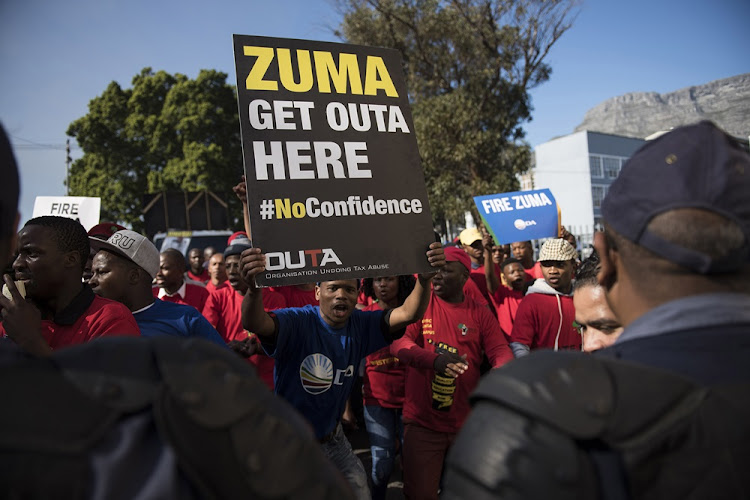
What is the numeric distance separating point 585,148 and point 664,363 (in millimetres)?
Result: 45404

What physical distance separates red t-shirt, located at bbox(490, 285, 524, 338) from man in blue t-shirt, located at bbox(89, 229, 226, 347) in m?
3.36

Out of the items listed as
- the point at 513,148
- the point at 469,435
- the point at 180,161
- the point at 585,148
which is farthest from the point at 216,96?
the point at 469,435

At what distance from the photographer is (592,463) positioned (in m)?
0.95

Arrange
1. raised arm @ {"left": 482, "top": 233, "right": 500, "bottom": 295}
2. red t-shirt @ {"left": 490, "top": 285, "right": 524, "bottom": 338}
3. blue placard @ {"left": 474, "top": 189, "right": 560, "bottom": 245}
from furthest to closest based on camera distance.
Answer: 1. blue placard @ {"left": 474, "top": 189, "right": 560, "bottom": 245}
2. raised arm @ {"left": 482, "top": 233, "right": 500, "bottom": 295}
3. red t-shirt @ {"left": 490, "top": 285, "right": 524, "bottom": 338}

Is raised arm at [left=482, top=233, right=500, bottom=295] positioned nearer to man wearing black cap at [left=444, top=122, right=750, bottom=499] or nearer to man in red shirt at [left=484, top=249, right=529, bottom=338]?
man in red shirt at [left=484, top=249, right=529, bottom=338]

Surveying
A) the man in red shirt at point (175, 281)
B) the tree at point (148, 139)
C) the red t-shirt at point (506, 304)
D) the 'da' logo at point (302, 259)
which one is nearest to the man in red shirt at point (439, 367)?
the 'da' logo at point (302, 259)

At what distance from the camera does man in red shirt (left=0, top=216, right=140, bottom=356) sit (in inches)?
104

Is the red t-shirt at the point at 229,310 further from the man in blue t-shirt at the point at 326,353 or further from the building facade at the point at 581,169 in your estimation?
the building facade at the point at 581,169

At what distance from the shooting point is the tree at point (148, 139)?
28.2 m

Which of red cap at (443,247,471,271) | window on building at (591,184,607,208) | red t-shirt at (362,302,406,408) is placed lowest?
red t-shirt at (362,302,406,408)

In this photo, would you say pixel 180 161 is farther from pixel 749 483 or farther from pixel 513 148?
pixel 749 483

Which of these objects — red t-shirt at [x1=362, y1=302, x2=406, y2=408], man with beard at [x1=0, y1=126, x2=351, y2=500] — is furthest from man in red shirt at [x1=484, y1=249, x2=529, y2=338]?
man with beard at [x1=0, y1=126, x2=351, y2=500]

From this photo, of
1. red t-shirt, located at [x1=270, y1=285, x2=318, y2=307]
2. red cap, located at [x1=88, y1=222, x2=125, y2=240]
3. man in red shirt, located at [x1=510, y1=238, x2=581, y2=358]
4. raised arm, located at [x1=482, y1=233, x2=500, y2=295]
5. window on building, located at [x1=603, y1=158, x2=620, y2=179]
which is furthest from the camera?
window on building, located at [x1=603, y1=158, x2=620, y2=179]

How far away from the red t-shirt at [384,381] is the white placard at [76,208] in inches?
149
